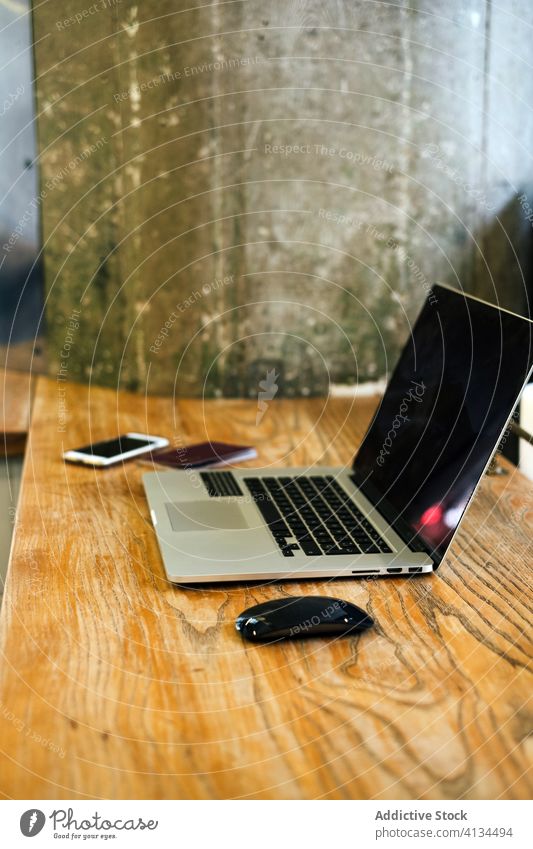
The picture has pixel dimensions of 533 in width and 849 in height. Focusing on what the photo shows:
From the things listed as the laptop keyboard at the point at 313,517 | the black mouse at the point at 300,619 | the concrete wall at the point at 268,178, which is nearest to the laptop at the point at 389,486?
the laptop keyboard at the point at 313,517

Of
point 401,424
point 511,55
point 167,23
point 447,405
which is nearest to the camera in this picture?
point 447,405

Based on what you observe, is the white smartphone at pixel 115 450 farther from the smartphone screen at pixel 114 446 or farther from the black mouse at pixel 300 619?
the black mouse at pixel 300 619

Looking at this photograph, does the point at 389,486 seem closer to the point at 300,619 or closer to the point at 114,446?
the point at 300,619

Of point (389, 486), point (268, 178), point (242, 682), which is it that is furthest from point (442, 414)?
point (268, 178)

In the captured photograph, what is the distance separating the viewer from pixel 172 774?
0.70 meters

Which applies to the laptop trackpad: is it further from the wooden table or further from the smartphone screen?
the smartphone screen

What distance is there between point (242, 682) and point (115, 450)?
2.43ft

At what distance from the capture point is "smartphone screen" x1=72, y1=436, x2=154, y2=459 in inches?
58.7

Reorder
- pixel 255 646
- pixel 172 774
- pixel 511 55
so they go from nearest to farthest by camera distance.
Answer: pixel 172 774 < pixel 255 646 < pixel 511 55

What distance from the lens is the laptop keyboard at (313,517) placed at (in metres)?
1.09

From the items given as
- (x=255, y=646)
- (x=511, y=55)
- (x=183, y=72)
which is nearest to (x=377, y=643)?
(x=255, y=646)

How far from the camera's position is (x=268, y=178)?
191 centimetres
